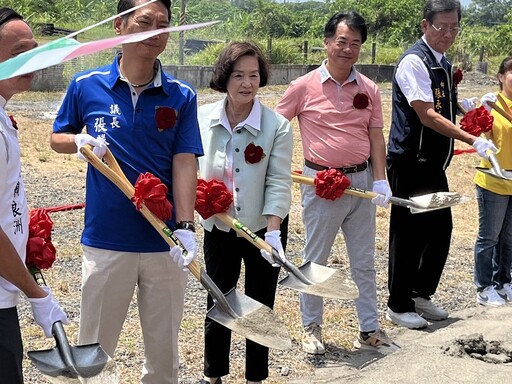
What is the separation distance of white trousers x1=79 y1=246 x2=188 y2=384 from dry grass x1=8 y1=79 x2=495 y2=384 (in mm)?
791

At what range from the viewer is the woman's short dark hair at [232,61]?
12.9 ft

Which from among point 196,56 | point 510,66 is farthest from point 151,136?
point 196,56

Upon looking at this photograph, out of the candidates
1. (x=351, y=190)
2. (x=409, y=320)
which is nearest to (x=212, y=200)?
(x=351, y=190)

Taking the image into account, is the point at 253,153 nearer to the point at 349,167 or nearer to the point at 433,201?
the point at 349,167

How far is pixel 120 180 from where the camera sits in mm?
3184

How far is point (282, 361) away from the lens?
4.59 meters

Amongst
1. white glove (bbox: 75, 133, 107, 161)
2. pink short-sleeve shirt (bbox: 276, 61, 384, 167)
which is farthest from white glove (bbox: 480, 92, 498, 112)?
white glove (bbox: 75, 133, 107, 161)

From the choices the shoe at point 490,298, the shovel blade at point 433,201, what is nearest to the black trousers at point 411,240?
the shovel blade at point 433,201

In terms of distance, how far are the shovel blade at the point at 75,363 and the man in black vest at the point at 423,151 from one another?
9.18 feet

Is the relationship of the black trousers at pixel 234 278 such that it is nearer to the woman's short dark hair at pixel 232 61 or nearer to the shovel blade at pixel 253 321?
the shovel blade at pixel 253 321

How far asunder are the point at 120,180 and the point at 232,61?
1.01 meters

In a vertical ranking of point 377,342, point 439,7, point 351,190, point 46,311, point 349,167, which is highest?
point 439,7

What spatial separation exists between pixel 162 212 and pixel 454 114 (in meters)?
2.72

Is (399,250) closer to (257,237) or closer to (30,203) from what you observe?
(257,237)
